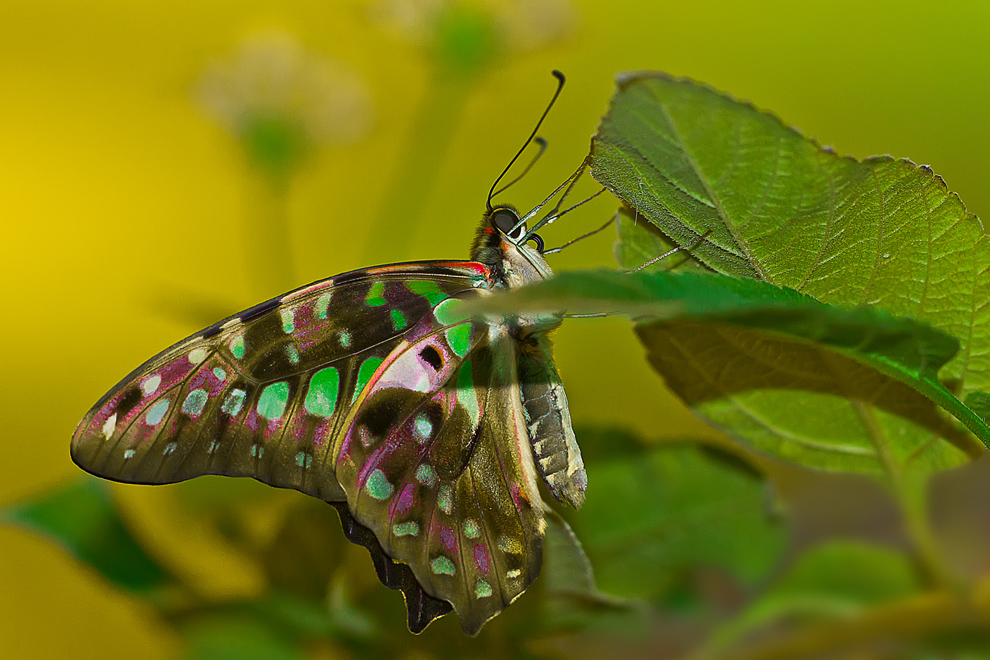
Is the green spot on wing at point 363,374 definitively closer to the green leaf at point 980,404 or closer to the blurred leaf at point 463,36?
the green leaf at point 980,404

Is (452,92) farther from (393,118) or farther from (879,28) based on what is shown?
(879,28)

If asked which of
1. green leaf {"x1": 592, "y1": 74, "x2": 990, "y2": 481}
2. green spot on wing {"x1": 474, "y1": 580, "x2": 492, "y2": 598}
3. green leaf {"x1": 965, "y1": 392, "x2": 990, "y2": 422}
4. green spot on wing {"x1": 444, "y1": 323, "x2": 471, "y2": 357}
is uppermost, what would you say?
green leaf {"x1": 592, "y1": 74, "x2": 990, "y2": 481}

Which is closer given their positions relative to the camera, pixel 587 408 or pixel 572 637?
pixel 572 637

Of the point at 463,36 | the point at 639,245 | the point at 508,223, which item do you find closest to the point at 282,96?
the point at 463,36

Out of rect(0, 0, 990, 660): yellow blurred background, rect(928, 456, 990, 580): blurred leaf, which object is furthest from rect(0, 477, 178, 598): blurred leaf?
rect(0, 0, 990, 660): yellow blurred background

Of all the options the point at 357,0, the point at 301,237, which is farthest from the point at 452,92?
the point at 301,237

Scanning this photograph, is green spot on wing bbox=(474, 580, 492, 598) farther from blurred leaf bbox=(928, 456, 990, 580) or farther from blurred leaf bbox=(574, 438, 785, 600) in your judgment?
blurred leaf bbox=(928, 456, 990, 580)
